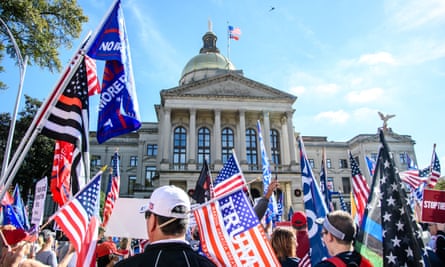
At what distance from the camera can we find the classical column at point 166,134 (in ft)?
112

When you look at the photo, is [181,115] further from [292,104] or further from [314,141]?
[314,141]

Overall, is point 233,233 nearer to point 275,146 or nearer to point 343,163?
point 275,146

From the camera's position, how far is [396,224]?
2691mm

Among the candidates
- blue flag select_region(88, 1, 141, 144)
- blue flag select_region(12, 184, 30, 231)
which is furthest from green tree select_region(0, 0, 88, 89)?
blue flag select_region(88, 1, 141, 144)

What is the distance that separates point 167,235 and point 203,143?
3531cm

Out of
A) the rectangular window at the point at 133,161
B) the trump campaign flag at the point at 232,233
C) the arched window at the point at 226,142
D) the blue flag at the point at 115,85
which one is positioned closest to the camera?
the trump campaign flag at the point at 232,233

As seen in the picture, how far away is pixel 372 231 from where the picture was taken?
2.81 m

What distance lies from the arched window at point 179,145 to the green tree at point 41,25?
25.1 meters

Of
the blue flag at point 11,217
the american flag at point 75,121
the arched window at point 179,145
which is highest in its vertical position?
the arched window at point 179,145

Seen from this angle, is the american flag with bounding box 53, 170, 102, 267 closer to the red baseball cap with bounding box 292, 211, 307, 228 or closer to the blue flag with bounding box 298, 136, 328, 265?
the blue flag with bounding box 298, 136, 328, 265

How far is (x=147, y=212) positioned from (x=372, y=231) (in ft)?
6.72

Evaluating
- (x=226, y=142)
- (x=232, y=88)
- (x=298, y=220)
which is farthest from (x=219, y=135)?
(x=298, y=220)

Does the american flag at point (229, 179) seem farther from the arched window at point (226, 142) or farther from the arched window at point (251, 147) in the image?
the arched window at point (251, 147)

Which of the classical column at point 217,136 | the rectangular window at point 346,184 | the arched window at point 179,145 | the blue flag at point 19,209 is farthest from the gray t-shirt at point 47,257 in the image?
the rectangular window at point 346,184
